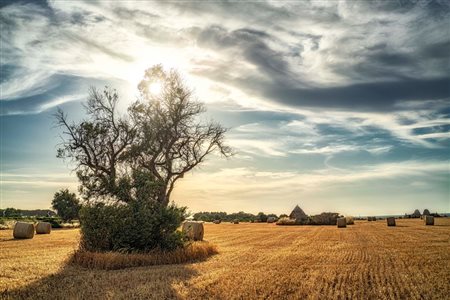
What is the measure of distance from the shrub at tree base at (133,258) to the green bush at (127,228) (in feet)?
1.93

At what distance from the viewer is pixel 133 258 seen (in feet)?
51.2

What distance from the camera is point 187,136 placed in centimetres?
2867

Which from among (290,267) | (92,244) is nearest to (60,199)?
(92,244)

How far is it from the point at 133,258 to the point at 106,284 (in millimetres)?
4178

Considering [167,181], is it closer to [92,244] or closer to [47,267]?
[92,244]

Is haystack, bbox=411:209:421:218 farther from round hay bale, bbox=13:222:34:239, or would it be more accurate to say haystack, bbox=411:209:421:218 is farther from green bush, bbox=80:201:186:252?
green bush, bbox=80:201:186:252

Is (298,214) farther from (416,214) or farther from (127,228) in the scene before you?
(127,228)

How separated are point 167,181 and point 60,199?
74.8 m

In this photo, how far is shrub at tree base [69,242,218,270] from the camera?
14.9 metres

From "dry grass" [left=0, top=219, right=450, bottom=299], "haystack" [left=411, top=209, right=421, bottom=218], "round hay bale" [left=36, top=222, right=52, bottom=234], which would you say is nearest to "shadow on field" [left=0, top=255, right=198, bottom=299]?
"dry grass" [left=0, top=219, right=450, bottom=299]

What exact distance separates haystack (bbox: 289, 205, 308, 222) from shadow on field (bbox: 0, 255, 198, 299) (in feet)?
169

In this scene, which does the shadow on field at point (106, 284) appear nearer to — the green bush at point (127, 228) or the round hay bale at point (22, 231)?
the green bush at point (127, 228)

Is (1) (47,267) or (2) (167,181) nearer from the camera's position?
(1) (47,267)

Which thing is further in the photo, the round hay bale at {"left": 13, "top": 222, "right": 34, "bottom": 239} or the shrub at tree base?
the round hay bale at {"left": 13, "top": 222, "right": 34, "bottom": 239}
